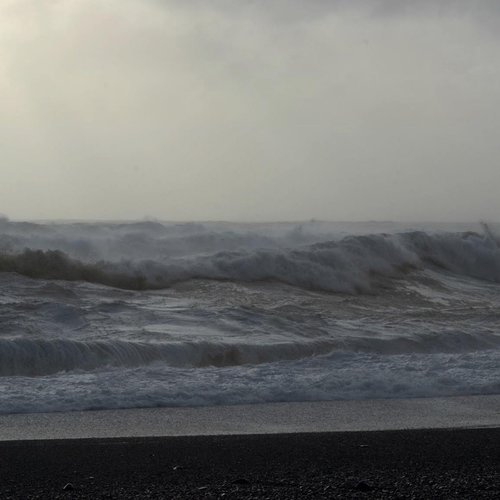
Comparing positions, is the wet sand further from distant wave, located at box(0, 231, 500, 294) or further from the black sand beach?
distant wave, located at box(0, 231, 500, 294)

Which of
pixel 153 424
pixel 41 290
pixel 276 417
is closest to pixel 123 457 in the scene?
pixel 153 424

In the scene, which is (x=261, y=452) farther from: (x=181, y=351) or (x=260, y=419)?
(x=181, y=351)

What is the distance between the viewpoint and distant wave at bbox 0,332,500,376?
8875 mm

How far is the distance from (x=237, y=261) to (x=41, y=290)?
5.53m

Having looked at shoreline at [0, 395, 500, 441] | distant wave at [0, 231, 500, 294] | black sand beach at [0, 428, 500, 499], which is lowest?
shoreline at [0, 395, 500, 441]

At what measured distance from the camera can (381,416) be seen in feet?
22.0

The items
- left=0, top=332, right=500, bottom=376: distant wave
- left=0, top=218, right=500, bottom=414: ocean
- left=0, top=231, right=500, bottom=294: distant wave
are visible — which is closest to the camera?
left=0, top=218, right=500, bottom=414: ocean

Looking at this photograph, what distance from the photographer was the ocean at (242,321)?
25.3ft

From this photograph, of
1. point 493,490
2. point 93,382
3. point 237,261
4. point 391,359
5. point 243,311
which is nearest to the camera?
point 493,490

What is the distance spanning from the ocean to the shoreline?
0.85 ft

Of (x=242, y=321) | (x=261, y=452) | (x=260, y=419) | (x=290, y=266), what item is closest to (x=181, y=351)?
(x=242, y=321)

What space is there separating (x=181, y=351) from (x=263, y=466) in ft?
15.5

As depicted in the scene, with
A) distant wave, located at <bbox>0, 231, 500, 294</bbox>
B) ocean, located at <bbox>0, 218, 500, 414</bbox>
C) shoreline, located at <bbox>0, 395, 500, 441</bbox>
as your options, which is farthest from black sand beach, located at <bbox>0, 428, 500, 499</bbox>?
distant wave, located at <bbox>0, 231, 500, 294</bbox>

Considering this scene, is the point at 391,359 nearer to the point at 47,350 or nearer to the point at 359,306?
the point at 47,350
